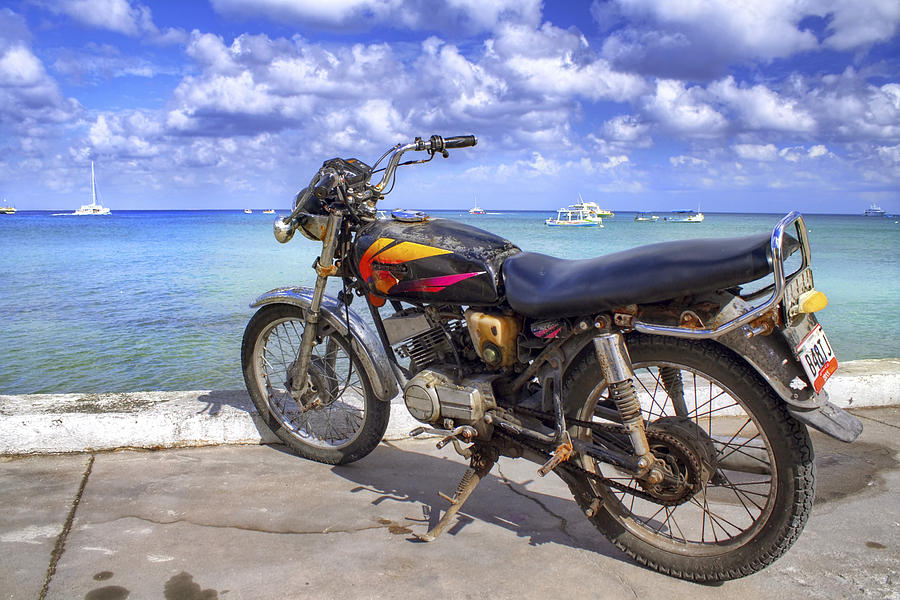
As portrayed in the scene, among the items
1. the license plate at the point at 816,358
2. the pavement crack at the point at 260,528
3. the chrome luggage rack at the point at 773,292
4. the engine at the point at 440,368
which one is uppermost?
the chrome luggage rack at the point at 773,292

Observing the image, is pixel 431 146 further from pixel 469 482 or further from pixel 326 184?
pixel 469 482

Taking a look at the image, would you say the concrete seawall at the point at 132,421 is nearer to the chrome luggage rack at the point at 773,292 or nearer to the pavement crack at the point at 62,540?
the pavement crack at the point at 62,540

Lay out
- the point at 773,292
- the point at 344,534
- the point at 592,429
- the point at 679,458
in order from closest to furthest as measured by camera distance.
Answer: the point at 773,292
the point at 679,458
the point at 592,429
the point at 344,534

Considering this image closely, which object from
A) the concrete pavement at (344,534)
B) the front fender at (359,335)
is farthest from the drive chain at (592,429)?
the front fender at (359,335)

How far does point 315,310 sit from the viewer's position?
3.52 meters

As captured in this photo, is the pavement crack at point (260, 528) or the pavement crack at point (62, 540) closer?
the pavement crack at point (62, 540)

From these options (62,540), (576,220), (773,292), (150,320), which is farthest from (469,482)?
(576,220)

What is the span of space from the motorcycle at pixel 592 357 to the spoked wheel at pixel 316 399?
0.05 ft

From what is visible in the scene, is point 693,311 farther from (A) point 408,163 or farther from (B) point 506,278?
(A) point 408,163

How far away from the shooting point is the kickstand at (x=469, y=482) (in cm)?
285

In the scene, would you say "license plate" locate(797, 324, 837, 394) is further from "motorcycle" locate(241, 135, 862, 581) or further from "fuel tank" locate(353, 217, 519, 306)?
"fuel tank" locate(353, 217, 519, 306)

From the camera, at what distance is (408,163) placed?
3543 millimetres

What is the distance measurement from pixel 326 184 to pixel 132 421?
73.6 inches

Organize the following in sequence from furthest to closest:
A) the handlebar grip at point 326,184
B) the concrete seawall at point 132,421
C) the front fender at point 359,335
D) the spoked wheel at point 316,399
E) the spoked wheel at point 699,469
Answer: the concrete seawall at point 132,421 < the spoked wheel at point 316,399 < the front fender at point 359,335 < the handlebar grip at point 326,184 < the spoked wheel at point 699,469
